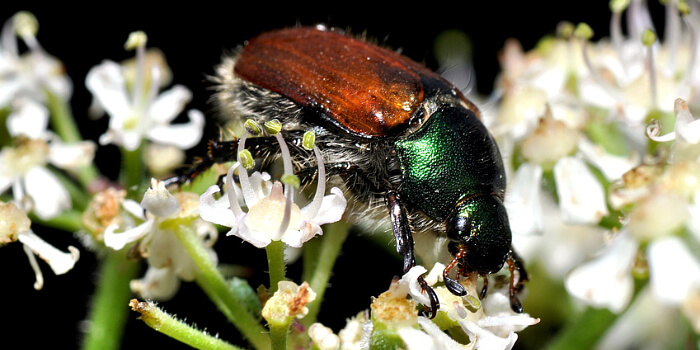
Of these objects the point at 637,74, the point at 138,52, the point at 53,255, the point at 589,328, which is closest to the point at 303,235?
the point at 53,255

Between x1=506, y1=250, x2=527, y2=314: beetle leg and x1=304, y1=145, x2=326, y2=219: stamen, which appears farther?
x1=506, y1=250, x2=527, y2=314: beetle leg

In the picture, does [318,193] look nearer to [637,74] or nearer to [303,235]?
[303,235]

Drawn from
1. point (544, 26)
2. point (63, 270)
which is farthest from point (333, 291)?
point (544, 26)

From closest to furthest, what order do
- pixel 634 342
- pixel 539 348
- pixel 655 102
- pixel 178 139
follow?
pixel 655 102
pixel 178 139
pixel 539 348
pixel 634 342

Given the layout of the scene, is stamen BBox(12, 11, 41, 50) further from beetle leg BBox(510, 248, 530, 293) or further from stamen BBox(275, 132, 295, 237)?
beetle leg BBox(510, 248, 530, 293)

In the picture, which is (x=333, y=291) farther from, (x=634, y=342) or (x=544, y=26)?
(x=544, y=26)

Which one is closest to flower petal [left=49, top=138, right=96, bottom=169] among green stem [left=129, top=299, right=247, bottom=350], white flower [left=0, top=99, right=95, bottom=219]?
white flower [left=0, top=99, right=95, bottom=219]
